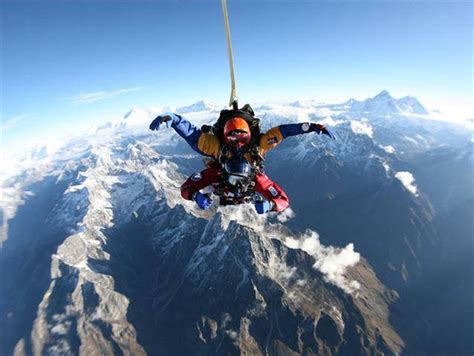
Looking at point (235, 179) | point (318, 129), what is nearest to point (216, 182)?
point (235, 179)

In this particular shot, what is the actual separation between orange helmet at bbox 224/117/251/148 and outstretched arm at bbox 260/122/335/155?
1.54 metres

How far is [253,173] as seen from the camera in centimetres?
1571

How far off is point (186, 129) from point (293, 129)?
4977 mm

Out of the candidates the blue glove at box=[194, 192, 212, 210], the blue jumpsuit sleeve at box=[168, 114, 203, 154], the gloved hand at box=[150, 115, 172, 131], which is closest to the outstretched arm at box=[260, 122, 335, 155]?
the blue jumpsuit sleeve at box=[168, 114, 203, 154]

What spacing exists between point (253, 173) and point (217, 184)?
2.06 meters

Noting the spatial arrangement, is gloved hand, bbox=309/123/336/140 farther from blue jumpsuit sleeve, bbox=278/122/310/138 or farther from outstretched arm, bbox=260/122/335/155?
blue jumpsuit sleeve, bbox=278/122/310/138

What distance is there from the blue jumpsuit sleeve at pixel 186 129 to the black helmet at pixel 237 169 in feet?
6.33

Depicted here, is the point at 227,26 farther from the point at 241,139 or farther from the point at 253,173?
the point at 253,173

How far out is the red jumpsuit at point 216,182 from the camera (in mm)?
16344

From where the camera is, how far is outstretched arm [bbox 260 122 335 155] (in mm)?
14836

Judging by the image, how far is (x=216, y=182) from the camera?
656 inches

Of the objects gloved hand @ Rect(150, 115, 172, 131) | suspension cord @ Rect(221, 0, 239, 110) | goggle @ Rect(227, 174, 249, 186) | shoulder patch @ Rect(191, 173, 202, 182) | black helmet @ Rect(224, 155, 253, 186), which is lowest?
shoulder patch @ Rect(191, 173, 202, 182)

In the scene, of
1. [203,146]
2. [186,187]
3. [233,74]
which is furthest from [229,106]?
[186,187]

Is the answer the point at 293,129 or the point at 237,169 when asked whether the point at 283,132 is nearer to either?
the point at 293,129
